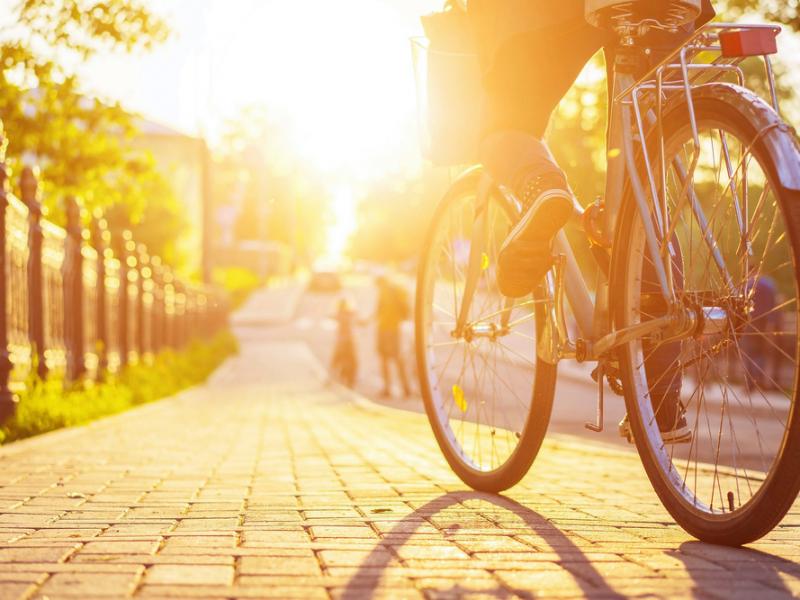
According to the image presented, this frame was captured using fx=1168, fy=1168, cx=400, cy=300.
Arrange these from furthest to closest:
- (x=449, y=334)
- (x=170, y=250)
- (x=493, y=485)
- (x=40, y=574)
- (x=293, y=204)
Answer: (x=293, y=204), (x=170, y=250), (x=449, y=334), (x=493, y=485), (x=40, y=574)

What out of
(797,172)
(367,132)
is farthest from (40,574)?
(367,132)

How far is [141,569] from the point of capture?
8.28 feet

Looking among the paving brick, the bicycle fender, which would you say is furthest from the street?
the paving brick

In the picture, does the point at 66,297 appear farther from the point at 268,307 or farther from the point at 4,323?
the point at 268,307

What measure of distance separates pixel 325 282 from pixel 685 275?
2779 inches

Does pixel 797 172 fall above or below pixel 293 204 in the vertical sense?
below

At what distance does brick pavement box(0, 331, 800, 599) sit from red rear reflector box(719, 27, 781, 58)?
46.6 inches

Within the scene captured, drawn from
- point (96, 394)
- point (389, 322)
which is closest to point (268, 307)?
point (389, 322)

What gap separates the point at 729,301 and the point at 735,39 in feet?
2.06

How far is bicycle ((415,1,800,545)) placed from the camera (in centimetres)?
263

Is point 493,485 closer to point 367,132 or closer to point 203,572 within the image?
point 203,572

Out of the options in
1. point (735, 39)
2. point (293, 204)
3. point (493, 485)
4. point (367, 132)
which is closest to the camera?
point (735, 39)

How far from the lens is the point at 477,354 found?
4.22 metres

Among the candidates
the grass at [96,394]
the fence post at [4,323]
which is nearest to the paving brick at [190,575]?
the grass at [96,394]
